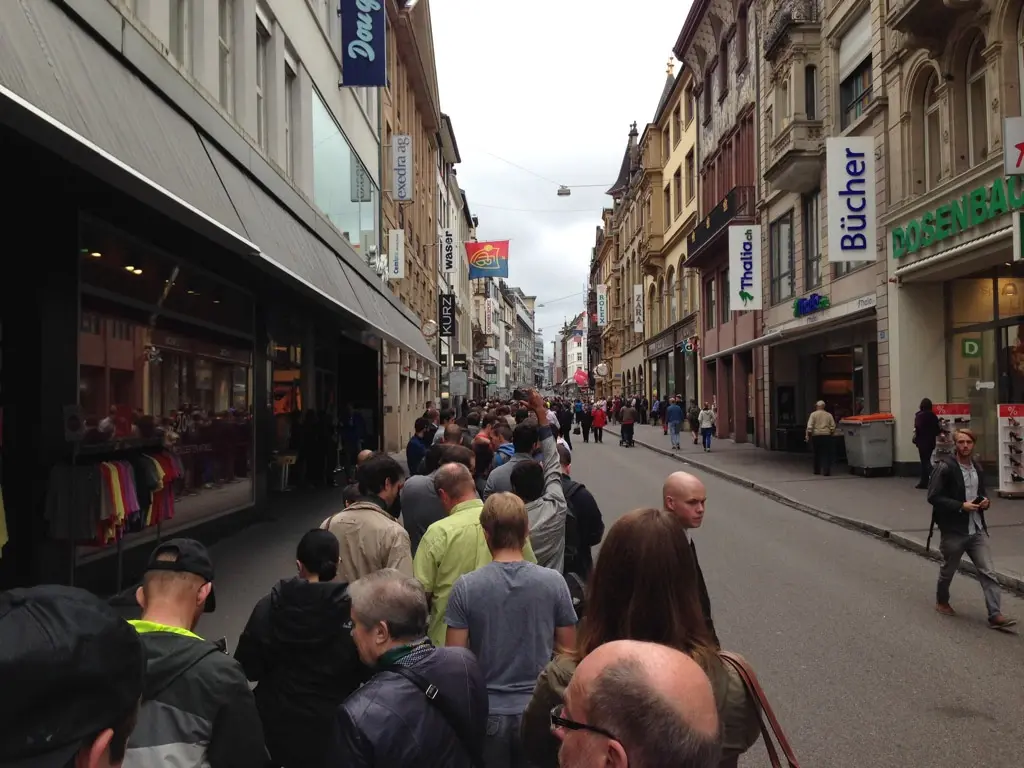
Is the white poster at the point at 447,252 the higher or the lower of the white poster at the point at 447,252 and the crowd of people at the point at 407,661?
the higher

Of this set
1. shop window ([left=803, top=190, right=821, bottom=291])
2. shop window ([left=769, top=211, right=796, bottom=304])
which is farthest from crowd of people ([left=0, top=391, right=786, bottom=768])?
shop window ([left=769, top=211, right=796, bottom=304])

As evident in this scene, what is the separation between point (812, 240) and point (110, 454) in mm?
19937

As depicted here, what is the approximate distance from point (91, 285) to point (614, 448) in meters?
24.6

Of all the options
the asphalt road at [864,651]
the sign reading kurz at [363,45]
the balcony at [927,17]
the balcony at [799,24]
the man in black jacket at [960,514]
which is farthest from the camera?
the balcony at [799,24]

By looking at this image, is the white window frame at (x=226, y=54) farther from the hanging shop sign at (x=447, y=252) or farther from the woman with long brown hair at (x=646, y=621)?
the hanging shop sign at (x=447, y=252)

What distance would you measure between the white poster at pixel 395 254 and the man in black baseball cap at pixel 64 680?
2496cm

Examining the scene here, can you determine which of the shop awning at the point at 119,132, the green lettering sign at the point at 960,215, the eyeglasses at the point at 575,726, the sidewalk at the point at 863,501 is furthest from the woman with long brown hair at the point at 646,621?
the green lettering sign at the point at 960,215

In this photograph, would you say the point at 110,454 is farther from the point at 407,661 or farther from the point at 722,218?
the point at 722,218

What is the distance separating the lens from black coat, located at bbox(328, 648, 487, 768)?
2574 mm

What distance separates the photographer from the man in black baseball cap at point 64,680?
1437 mm

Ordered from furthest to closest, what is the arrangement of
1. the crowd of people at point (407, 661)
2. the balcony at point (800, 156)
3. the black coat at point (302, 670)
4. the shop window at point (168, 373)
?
the balcony at point (800, 156)
the shop window at point (168, 373)
the black coat at point (302, 670)
the crowd of people at point (407, 661)

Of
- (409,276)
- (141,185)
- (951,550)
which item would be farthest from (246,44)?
(409,276)

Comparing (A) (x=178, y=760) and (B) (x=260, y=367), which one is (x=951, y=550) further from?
(B) (x=260, y=367)

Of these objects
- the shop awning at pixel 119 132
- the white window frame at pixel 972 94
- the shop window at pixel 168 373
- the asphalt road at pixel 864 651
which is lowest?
the asphalt road at pixel 864 651
